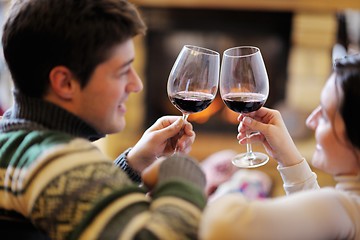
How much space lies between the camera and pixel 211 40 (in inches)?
141

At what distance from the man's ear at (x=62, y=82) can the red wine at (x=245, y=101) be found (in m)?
0.42

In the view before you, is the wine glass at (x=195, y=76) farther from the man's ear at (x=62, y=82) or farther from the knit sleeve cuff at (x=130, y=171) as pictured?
the man's ear at (x=62, y=82)

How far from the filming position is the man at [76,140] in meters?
0.82

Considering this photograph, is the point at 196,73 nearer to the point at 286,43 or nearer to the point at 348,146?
the point at 348,146

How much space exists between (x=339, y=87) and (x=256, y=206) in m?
0.30

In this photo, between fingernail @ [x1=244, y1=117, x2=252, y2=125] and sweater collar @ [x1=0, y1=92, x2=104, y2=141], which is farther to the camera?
fingernail @ [x1=244, y1=117, x2=252, y2=125]

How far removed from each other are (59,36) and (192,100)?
1.31 ft

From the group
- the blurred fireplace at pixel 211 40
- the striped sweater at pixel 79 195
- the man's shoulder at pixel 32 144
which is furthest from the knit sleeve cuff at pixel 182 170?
the blurred fireplace at pixel 211 40

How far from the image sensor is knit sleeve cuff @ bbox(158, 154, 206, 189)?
35.0 inches

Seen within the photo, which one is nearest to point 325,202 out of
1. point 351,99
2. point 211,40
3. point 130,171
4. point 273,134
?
point 351,99

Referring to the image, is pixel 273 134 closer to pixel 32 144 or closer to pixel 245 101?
pixel 245 101

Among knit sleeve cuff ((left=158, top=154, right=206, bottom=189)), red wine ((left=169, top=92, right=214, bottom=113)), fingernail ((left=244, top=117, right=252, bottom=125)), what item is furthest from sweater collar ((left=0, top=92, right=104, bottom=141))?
fingernail ((left=244, top=117, right=252, bottom=125))

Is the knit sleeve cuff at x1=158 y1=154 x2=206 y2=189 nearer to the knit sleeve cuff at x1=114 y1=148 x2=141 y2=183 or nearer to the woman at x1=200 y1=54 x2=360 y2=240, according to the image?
the woman at x1=200 y1=54 x2=360 y2=240

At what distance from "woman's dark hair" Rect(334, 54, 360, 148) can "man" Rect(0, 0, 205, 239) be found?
292 millimetres
